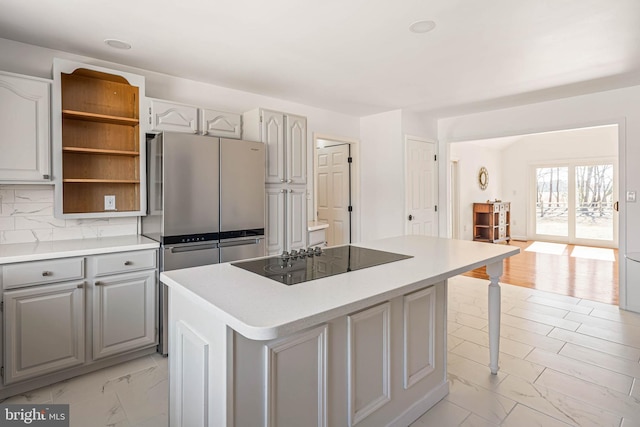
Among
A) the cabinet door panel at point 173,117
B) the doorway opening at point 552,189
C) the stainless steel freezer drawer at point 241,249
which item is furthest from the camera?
the doorway opening at point 552,189

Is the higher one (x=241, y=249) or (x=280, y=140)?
(x=280, y=140)

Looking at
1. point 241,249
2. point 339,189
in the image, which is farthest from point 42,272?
point 339,189

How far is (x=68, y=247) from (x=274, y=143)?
1896mm

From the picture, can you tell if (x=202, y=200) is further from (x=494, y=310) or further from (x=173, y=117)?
(x=494, y=310)

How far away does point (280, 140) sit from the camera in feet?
11.4

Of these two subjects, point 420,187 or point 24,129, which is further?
point 420,187

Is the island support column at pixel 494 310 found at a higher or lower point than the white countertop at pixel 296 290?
lower

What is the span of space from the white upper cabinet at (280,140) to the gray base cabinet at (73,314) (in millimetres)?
1383

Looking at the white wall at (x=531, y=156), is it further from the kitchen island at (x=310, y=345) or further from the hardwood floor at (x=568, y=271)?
the kitchen island at (x=310, y=345)

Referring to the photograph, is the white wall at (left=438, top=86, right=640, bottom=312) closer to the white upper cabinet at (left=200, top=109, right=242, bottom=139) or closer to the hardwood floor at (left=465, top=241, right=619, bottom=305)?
the hardwood floor at (left=465, top=241, right=619, bottom=305)

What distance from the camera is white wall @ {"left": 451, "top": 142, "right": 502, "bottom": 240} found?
305 inches

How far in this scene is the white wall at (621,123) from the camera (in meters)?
3.67

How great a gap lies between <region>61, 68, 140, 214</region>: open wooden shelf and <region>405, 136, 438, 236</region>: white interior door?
3.37 m

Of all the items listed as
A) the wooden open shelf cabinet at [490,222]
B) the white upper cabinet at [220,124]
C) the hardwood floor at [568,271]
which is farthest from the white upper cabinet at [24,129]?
the wooden open shelf cabinet at [490,222]
